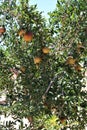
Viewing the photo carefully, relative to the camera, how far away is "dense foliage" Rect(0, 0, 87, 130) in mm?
3621

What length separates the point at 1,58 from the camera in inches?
151

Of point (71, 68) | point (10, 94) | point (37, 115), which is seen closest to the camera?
point (37, 115)

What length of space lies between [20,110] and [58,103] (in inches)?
18.2

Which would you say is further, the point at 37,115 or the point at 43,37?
the point at 43,37

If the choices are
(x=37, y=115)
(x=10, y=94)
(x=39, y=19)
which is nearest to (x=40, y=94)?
(x=37, y=115)

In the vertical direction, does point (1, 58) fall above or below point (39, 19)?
below

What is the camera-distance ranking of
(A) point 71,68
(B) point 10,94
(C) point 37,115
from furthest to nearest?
(B) point 10,94 < (A) point 71,68 < (C) point 37,115

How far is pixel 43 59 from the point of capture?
12.2 ft

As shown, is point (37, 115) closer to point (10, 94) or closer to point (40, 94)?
point (40, 94)

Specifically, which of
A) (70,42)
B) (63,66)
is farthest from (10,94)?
(70,42)

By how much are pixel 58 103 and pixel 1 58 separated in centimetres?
86

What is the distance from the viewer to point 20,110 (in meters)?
3.64

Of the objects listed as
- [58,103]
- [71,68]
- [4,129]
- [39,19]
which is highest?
[39,19]

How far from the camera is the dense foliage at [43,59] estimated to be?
362 centimetres
